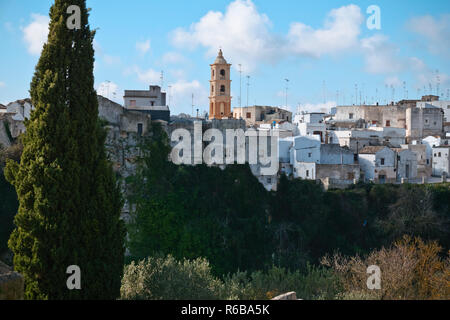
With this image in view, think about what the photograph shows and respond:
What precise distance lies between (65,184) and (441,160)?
32524 mm

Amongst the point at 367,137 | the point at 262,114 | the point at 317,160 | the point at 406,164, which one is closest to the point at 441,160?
the point at 406,164

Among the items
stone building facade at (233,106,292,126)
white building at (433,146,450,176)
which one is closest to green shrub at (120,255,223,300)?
white building at (433,146,450,176)

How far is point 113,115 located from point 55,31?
1335 cm

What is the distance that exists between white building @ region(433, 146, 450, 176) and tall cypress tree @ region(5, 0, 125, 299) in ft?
101

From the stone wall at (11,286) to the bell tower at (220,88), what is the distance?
3456 centimetres

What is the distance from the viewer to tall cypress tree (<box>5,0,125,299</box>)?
1117 cm

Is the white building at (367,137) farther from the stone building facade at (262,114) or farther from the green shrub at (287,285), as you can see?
the green shrub at (287,285)

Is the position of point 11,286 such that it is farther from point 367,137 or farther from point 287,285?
point 367,137

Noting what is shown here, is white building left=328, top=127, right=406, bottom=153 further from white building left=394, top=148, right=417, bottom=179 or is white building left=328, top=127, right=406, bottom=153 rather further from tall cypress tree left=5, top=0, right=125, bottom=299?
tall cypress tree left=5, top=0, right=125, bottom=299

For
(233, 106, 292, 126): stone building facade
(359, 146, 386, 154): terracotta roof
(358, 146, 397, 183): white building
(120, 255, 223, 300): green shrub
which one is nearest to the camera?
(120, 255, 223, 300): green shrub

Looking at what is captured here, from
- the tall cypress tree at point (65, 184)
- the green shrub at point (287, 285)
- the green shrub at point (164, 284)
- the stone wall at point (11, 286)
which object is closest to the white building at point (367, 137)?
the green shrub at point (287, 285)

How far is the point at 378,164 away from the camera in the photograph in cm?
3447

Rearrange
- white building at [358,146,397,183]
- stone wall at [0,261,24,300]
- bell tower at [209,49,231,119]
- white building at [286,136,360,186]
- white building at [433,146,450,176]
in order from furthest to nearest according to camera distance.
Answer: bell tower at [209,49,231,119] < white building at [433,146,450,176] < white building at [358,146,397,183] < white building at [286,136,360,186] < stone wall at [0,261,24,300]
